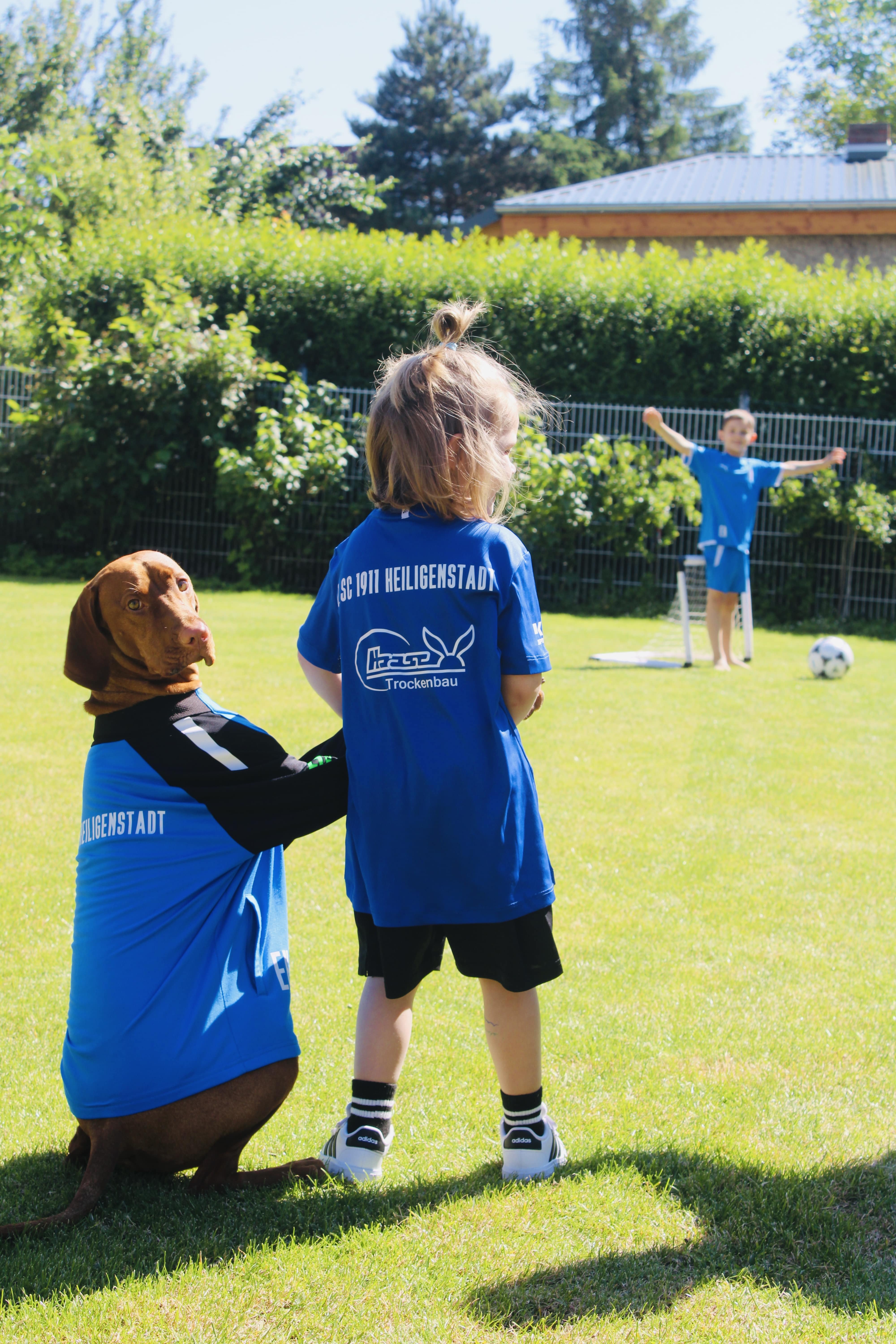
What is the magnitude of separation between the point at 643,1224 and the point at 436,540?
1.40 metres

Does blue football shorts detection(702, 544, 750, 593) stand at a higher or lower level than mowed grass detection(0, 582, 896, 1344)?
higher

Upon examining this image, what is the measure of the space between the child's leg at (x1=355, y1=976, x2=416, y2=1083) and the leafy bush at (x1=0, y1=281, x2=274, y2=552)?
11811 mm

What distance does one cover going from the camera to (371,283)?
576 inches

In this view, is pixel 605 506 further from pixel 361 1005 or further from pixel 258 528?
pixel 361 1005

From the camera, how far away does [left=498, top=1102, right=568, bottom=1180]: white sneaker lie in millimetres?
2395

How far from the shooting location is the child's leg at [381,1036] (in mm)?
2410

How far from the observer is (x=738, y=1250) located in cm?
215

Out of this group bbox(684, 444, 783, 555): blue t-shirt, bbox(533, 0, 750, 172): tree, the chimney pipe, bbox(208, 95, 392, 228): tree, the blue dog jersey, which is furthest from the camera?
bbox(533, 0, 750, 172): tree

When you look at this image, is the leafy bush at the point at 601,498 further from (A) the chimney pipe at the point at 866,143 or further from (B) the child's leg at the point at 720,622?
(A) the chimney pipe at the point at 866,143

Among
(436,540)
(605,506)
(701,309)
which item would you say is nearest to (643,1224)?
(436,540)

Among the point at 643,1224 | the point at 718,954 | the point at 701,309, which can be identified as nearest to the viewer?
the point at 643,1224

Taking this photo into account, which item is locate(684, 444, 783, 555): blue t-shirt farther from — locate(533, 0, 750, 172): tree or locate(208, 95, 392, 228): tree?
locate(533, 0, 750, 172): tree

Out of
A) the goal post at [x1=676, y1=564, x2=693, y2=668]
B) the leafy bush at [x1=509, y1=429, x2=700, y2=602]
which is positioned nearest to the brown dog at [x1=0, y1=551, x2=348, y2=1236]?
the goal post at [x1=676, y1=564, x2=693, y2=668]

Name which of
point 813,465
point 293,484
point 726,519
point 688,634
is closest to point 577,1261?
point 688,634
